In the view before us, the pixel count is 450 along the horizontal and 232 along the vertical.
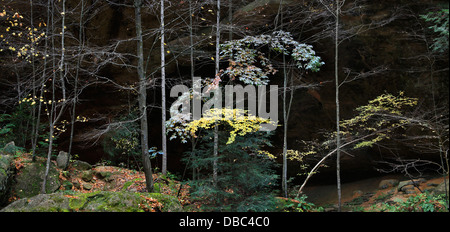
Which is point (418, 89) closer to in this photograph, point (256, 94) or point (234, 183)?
point (256, 94)

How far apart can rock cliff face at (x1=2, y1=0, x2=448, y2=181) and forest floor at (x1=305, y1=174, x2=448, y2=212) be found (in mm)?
976

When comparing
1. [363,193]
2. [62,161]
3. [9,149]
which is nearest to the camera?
[9,149]

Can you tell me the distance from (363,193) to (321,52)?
6710 millimetres

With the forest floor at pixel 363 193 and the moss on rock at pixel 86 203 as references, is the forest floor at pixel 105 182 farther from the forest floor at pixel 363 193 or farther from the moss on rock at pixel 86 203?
the forest floor at pixel 363 193

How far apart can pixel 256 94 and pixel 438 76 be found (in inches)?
277

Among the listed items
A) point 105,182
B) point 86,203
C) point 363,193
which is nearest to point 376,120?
point 363,193

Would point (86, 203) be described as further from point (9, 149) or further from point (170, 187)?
point (9, 149)

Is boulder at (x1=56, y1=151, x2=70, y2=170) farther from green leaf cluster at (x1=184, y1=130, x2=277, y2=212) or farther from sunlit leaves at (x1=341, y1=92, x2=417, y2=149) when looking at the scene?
sunlit leaves at (x1=341, y1=92, x2=417, y2=149)

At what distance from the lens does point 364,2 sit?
9.69 m

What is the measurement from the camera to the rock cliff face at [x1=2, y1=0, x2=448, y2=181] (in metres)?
9.42

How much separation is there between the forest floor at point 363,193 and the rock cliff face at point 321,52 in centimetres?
98

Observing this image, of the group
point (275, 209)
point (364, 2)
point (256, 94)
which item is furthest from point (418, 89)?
point (275, 209)

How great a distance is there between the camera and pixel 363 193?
441 inches

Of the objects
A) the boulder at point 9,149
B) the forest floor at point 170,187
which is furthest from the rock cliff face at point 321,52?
the boulder at point 9,149
